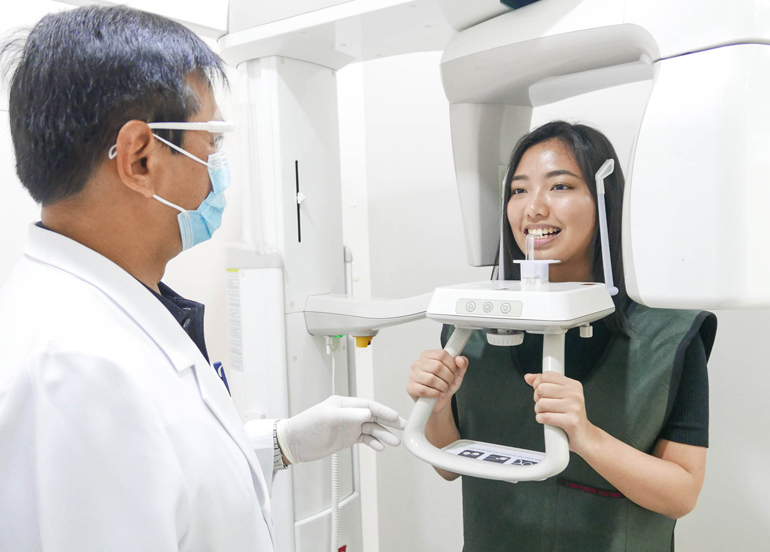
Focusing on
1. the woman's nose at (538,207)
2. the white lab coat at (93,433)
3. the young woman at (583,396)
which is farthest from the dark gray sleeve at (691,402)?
the white lab coat at (93,433)

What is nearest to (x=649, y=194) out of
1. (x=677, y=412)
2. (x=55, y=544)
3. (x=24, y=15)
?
(x=677, y=412)

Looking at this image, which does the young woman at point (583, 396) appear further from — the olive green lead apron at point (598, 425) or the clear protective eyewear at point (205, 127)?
the clear protective eyewear at point (205, 127)

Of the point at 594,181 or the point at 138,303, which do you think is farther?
the point at 594,181

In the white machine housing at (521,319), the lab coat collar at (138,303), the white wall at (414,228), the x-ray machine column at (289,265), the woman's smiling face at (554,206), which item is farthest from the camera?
the white wall at (414,228)

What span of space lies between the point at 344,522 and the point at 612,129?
50.3 inches

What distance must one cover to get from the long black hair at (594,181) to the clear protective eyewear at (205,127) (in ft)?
1.91

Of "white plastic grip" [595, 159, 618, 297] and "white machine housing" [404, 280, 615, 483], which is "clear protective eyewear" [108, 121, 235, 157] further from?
"white plastic grip" [595, 159, 618, 297]

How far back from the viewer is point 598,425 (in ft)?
3.54

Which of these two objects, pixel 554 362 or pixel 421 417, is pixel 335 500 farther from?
pixel 554 362

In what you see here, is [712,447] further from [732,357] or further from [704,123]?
[704,123]

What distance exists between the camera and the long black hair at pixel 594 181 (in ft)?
3.65

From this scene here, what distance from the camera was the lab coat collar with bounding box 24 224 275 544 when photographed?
0.73m

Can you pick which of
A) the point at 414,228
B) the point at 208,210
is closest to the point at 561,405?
the point at 208,210

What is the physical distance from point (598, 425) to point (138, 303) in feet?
2.68
